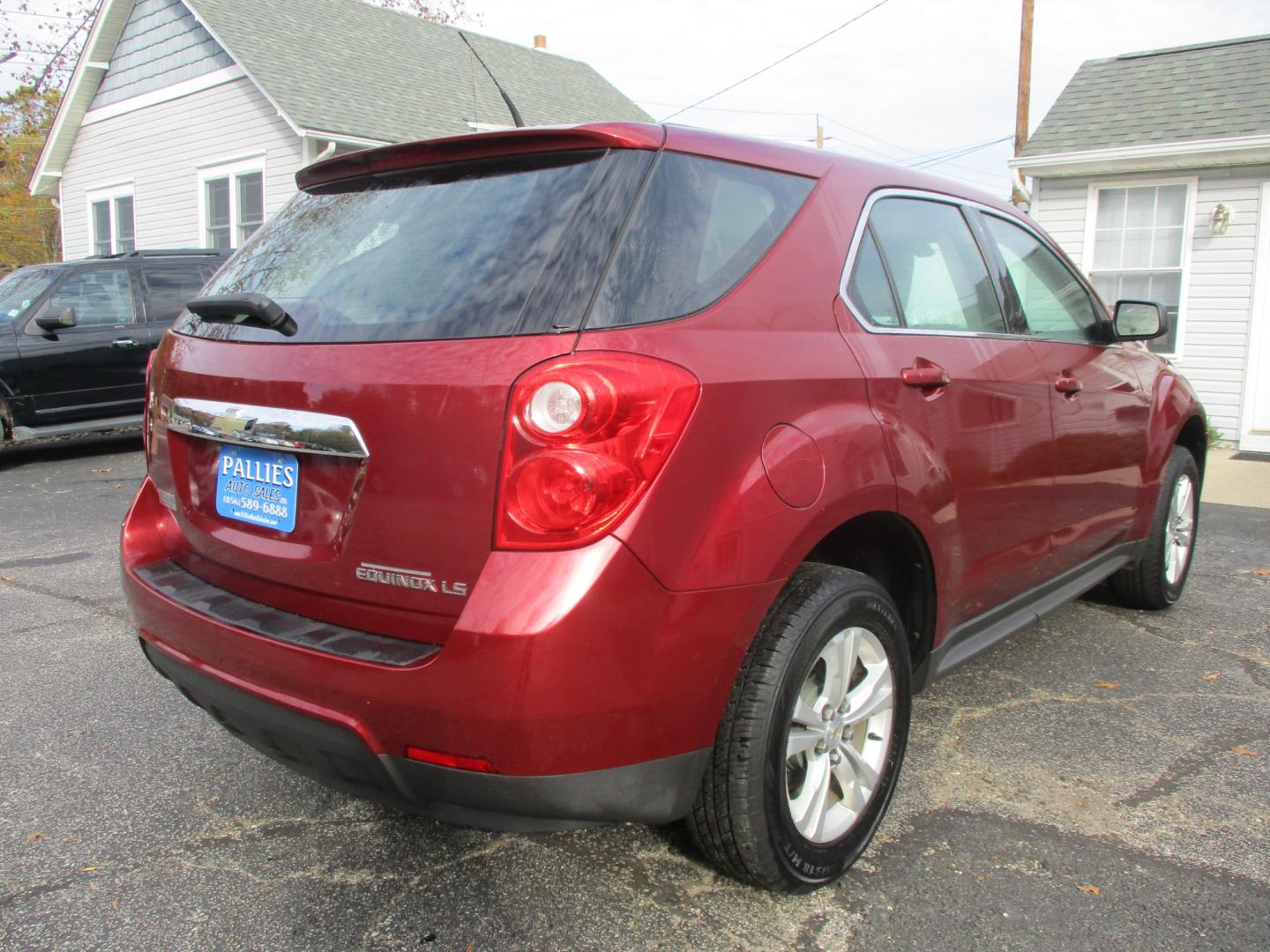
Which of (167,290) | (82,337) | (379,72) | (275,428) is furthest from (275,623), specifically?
(379,72)

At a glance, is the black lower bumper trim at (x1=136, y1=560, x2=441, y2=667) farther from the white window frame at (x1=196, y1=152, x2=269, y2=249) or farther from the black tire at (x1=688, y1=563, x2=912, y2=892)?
the white window frame at (x1=196, y1=152, x2=269, y2=249)

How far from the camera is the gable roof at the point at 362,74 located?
1430 cm

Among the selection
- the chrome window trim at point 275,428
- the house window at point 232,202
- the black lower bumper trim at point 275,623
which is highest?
the house window at point 232,202

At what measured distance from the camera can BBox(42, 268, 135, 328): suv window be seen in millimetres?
9438

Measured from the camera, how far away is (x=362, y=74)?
15648mm

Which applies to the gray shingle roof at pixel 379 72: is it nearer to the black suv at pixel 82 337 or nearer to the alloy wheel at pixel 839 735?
the black suv at pixel 82 337

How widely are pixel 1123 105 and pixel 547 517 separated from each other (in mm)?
11291

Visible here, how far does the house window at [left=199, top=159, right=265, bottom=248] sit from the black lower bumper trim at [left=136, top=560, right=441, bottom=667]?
13.4 meters

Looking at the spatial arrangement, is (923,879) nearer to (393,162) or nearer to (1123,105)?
(393,162)

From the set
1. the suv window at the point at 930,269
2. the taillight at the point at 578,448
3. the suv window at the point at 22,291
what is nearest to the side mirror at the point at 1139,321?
the suv window at the point at 930,269

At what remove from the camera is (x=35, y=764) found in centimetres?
312

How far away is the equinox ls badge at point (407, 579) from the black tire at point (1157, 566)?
3.35m

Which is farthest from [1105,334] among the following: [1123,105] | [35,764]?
[1123,105]

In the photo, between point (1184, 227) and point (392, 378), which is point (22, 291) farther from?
point (1184, 227)
